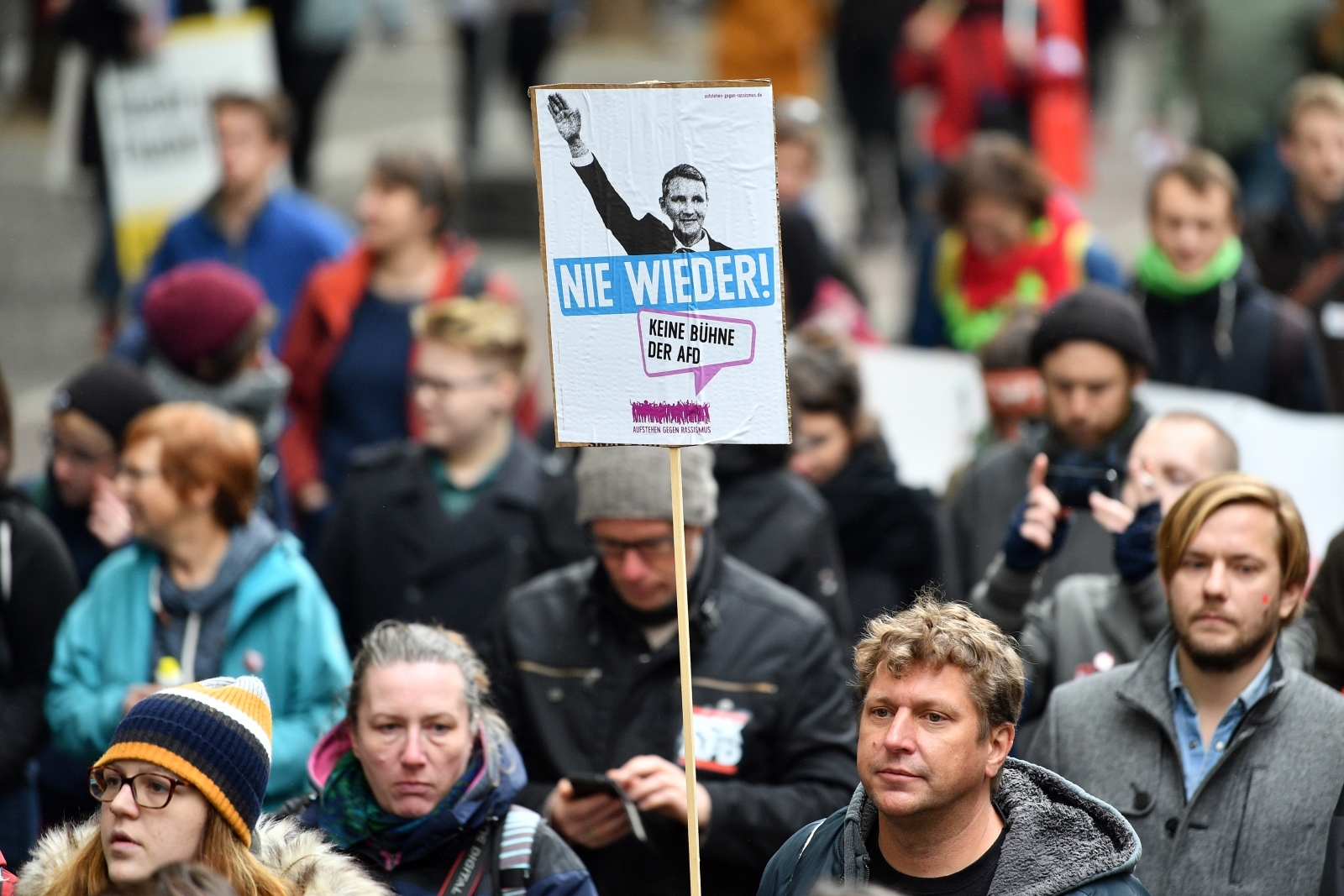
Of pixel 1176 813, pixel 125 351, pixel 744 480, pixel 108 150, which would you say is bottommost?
pixel 1176 813

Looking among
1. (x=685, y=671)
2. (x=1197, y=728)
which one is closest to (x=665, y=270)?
(x=685, y=671)

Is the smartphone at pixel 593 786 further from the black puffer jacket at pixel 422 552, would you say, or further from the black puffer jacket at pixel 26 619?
the black puffer jacket at pixel 422 552

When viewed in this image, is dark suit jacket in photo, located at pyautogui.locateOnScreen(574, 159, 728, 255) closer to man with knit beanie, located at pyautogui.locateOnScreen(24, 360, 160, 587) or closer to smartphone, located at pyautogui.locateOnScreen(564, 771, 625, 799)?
smartphone, located at pyautogui.locateOnScreen(564, 771, 625, 799)

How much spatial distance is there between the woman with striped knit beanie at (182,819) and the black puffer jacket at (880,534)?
2.95m

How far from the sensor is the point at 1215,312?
23.4 ft

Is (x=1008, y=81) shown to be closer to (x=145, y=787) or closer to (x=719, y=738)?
(x=719, y=738)

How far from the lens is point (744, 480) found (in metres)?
5.81

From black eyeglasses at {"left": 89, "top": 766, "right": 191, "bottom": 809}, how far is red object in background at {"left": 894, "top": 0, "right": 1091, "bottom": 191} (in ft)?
28.3

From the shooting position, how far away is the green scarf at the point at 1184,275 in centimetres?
707

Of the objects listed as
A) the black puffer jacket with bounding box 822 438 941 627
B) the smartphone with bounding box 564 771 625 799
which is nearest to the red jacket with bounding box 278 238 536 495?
the black puffer jacket with bounding box 822 438 941 627

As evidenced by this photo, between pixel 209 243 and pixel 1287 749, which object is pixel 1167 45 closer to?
pixel 209 243

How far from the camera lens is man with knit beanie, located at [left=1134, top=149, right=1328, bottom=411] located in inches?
276

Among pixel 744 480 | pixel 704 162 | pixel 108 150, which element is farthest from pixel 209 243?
pixel 704 162

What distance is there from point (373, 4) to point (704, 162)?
42.9ft
